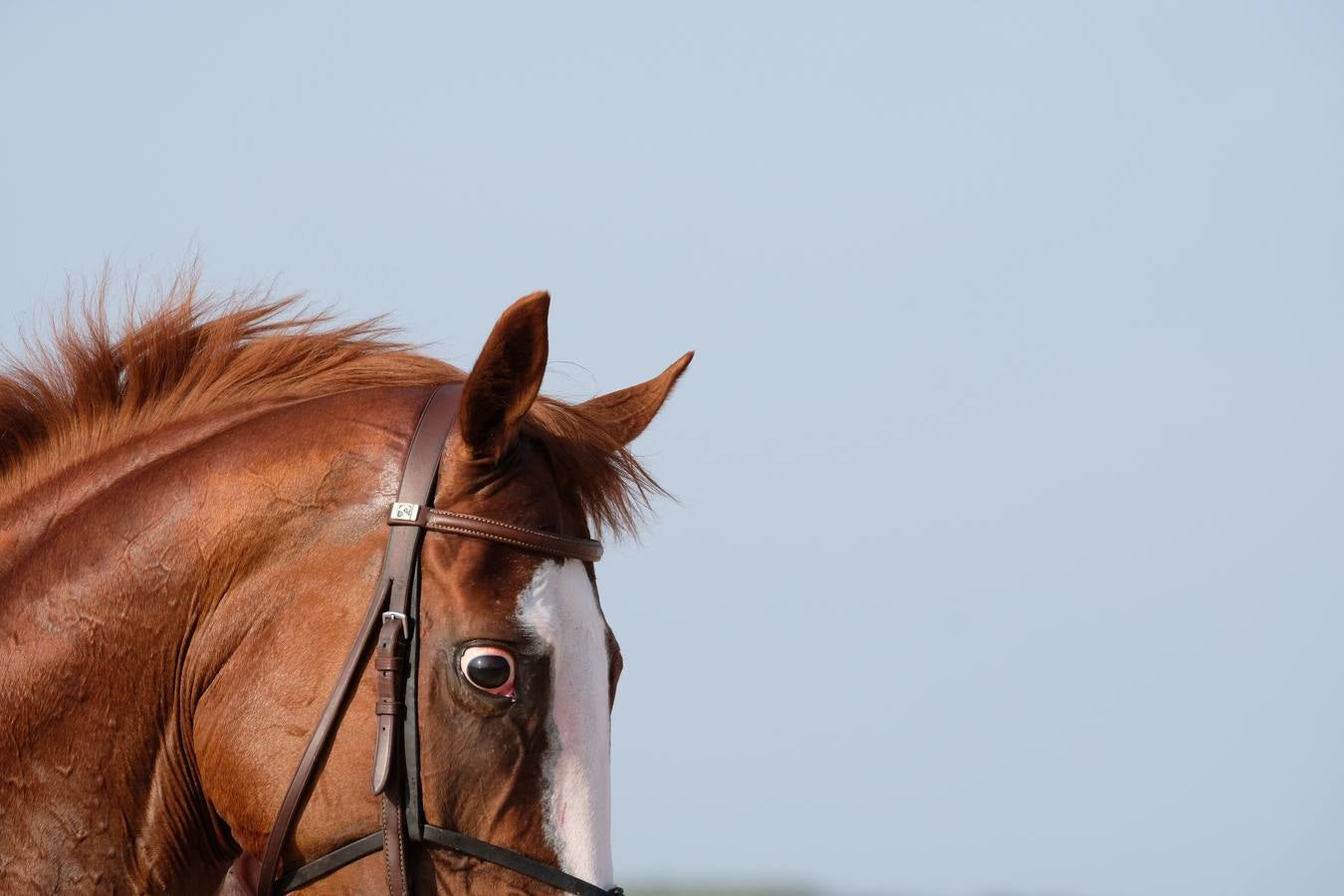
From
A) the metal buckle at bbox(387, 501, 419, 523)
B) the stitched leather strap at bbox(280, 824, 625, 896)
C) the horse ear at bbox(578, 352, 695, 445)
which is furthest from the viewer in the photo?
the horse ear at bbox(578, 352, 695, 445)

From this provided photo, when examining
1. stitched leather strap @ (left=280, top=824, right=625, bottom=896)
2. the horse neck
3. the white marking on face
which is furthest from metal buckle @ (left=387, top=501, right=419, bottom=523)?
stitched leather strap @ (left=280, top=824, right=625, bottom=896)

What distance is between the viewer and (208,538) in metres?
3.47

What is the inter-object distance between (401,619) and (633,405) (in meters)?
1.05

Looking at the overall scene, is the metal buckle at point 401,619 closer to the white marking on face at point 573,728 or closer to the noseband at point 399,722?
the noseband at point 399,722

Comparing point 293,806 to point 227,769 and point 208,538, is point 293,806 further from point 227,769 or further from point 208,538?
point 208,538

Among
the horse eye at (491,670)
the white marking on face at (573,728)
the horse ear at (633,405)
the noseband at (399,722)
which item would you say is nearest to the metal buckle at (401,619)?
the noseband at (399,722)

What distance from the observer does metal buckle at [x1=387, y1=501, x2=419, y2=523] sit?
337 centimetres

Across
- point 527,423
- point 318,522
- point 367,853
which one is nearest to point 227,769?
point 367,853

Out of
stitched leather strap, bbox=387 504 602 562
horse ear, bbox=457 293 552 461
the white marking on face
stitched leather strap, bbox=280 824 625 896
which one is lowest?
stitched leather strap, bbox=280 824 625 896

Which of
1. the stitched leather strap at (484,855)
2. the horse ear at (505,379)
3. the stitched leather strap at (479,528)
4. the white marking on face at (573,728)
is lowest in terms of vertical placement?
the stitched leather strap at (484,855)

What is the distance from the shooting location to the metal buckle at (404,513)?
3369 mm

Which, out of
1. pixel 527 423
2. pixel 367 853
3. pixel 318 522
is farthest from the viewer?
pixel 527 423

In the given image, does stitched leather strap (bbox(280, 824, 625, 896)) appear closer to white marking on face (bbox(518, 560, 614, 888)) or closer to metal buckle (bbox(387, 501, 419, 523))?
white marking on face (bbox(518, 560, 614, 888))

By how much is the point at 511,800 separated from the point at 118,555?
1.18 m
